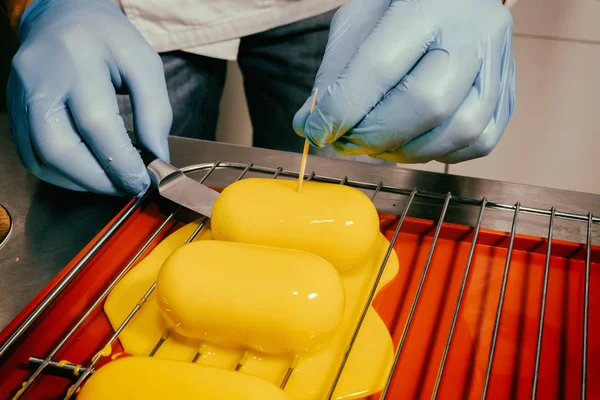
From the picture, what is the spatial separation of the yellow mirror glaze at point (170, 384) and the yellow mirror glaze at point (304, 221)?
22 cm

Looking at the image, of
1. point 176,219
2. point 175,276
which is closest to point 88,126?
point 176,219

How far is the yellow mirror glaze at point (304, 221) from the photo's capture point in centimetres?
72

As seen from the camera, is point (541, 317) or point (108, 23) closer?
point (541, 317)

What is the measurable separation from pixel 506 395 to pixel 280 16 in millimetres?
903


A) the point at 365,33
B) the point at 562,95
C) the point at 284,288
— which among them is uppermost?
the point at 365,33

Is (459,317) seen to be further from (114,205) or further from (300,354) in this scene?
(114,205)

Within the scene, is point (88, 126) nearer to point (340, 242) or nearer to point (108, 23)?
point (108, 23)

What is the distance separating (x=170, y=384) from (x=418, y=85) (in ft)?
1.61

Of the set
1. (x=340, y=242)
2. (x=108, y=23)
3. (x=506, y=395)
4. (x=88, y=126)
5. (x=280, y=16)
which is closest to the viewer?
(x=506, y=395)

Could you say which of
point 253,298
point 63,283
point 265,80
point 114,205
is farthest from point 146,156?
point 265,80

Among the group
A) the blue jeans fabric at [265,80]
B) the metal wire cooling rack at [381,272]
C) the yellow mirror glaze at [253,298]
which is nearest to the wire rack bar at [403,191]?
the metal wire cooling rack at [381,272]

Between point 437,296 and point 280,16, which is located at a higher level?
point 280,16

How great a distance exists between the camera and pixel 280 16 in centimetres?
120

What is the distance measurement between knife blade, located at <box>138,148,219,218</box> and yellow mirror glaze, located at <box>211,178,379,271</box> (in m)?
0.07
